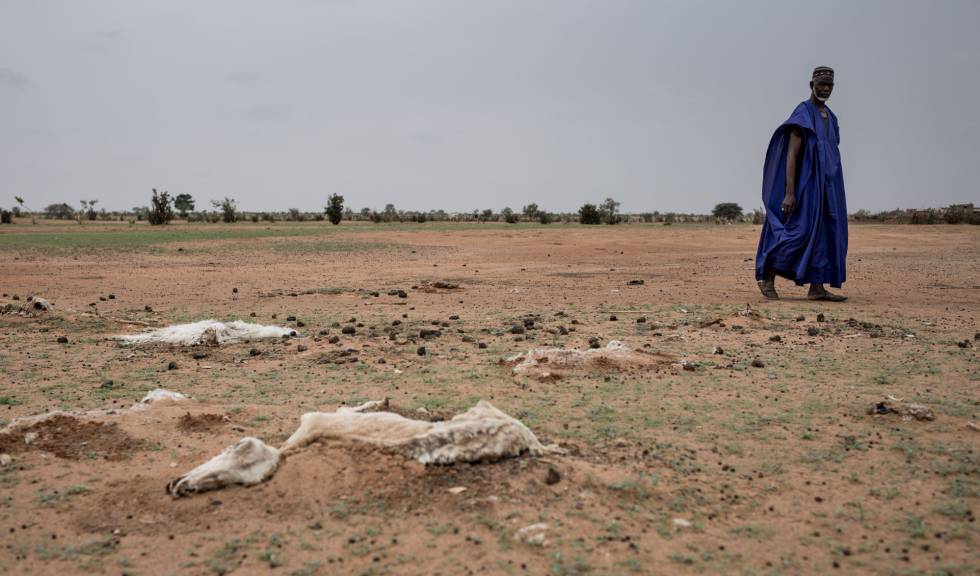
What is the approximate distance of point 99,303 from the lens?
11.8 meters

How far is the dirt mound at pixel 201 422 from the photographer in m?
5.10

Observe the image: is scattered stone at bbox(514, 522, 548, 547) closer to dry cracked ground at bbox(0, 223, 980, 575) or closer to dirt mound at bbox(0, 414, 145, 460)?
dry cracked ground at bbox(0, 223, 980, 575)

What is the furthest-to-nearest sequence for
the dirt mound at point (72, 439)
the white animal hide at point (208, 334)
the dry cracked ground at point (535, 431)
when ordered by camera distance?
1. the white animal hide at point (208, 334)
2. the dirt mound at point (72, 439)
3. the dry cracked ground at point (535, 431)

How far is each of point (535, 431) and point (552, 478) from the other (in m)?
0.95

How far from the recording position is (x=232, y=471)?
4.04 metres

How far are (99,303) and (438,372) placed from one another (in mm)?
7567

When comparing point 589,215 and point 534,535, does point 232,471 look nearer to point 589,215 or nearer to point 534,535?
point 534,535

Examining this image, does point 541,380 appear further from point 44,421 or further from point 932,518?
point 44,421

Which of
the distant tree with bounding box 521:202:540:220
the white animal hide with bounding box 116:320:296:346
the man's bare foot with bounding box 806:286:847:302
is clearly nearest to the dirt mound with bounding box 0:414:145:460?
the white animal hide with bounding box 116:320:296:346

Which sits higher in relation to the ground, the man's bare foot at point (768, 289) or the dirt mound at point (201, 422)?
the man's bare foot at point (768, 289)

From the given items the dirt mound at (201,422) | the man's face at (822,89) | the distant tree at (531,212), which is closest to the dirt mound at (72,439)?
the dirt mound at (201,422)

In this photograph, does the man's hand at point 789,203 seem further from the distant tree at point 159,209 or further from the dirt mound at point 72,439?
the distant tree at point 159,209

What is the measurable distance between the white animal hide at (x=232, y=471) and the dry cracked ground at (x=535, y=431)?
0.07 m

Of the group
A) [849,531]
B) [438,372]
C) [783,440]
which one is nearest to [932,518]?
[849,531]
